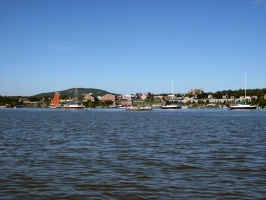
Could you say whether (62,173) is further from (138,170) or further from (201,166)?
(201,166)

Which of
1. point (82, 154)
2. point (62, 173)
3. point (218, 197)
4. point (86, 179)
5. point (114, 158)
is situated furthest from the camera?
point (82, 154)

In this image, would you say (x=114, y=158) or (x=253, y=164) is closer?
(x=253, y=164)

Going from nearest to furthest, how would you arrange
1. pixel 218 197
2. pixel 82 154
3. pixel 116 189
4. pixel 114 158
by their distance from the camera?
pixel 218 197 < pixel 116 189 < pixel 114 158 < pixel 82 154

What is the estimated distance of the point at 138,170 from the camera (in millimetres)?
17531

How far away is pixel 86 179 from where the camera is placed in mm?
15359

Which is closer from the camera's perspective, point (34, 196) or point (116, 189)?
A: point (34, 196)

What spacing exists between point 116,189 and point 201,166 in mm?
6372

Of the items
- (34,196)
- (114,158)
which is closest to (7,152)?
(114,158)

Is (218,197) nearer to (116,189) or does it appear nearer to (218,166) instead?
(116,189)

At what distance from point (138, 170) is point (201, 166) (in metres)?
3.33

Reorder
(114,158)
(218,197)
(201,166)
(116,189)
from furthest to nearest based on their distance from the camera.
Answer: (114,158) < (201,166) < (116,189) < (218,197)

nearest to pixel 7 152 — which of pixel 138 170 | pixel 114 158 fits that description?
pixel 114 158

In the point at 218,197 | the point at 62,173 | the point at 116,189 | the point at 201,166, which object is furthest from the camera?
the point at 201,166

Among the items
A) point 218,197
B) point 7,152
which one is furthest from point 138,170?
point 7,152
